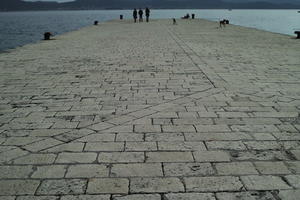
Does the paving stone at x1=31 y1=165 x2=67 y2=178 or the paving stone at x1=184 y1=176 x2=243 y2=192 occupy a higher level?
the paving stone at x1=184 y1=176 x2=243 y2=192

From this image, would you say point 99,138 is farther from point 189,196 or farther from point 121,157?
point 189,196

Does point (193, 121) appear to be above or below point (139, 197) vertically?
above

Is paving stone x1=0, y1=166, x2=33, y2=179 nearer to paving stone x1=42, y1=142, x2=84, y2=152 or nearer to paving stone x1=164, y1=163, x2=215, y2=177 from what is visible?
paving stone x1=42, y1=142, x2=84, y2=152

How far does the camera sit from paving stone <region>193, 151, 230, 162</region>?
374 centimetres

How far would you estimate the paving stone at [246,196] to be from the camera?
9.82 feet

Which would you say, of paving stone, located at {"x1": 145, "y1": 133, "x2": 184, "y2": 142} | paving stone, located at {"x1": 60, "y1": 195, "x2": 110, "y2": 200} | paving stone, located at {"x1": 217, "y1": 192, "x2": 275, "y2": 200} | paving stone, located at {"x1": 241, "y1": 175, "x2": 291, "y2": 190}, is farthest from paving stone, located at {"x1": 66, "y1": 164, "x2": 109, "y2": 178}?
paving stone, located at {"x1": 241, "y1": 175, "x2": 291, "y2": 190}

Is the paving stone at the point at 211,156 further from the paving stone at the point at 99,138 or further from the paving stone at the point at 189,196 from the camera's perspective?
the paving stone at the point at 99,138

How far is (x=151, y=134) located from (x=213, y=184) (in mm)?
1513

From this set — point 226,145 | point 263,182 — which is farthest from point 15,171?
point 263,182

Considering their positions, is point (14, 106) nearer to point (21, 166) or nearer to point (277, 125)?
point (21, 166)

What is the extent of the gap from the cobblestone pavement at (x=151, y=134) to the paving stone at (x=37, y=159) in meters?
0.01

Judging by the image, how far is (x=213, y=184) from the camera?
10.6ft

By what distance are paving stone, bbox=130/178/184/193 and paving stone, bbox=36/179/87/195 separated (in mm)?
575

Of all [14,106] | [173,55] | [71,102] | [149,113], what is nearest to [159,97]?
[149,113]
